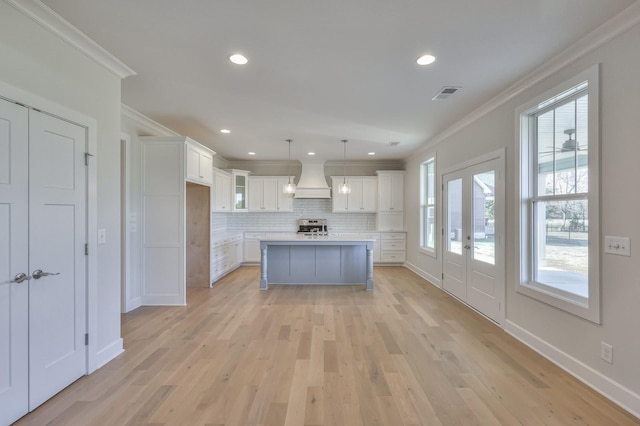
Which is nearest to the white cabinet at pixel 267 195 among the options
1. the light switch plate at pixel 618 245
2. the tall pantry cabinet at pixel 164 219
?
the tall pantry cabinet at pixel 164 219

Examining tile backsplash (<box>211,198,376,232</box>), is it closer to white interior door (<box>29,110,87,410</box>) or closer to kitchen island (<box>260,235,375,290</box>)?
kitchen island (<box>260,235,375,290</box>)

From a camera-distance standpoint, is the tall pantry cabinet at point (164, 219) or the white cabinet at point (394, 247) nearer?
the tall pantry cabinet at point (164, 219)

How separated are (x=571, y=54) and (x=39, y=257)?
4.38 m

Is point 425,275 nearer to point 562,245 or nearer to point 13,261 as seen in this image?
point 562,245

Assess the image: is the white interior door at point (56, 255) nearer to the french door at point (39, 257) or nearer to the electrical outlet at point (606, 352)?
the french door at point (39, 257)

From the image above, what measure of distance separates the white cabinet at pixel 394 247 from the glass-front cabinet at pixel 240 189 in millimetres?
3572

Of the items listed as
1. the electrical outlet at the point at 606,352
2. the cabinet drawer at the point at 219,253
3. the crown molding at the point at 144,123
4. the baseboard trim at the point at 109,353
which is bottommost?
the baseboard trim at the point at 109,353

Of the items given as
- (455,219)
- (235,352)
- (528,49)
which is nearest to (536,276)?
(455,219)

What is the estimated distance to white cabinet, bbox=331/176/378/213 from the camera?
6977 mm

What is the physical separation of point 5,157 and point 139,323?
7.80 feet

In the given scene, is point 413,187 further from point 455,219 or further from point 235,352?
point 235,352

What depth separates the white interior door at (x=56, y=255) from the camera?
1862 millimetres

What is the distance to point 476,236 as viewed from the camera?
3.79m

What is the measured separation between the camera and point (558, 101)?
8.30ft
